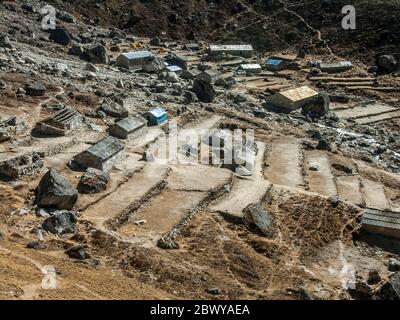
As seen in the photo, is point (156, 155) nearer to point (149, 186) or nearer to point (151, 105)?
point (149, 186)

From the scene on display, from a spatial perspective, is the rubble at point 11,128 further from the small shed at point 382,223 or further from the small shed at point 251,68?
the small shed at point 251,68

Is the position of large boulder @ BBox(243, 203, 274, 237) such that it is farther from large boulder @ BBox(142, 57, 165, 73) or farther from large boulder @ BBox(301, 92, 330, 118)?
large boulder @ BBox(142, 57, 165, 73)

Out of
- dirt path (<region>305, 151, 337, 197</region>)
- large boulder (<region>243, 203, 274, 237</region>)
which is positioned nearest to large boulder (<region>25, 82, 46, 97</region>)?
dirt path (<region>305, 151, 337, 197</region>)

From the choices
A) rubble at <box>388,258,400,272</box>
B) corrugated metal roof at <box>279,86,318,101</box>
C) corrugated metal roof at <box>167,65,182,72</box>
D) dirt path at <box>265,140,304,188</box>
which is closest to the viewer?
rubble at <box>388,258,400,272</box>

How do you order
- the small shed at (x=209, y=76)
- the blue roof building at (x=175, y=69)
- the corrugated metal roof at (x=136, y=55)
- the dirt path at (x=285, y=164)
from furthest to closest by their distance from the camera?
the blue roof building at (x=175, y=69), the corrugated metal roof at (x=136, y=55), the small shed at (x=209, y=76), the dirt path at (x=285, y=164)

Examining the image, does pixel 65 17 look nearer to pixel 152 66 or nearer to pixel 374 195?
pixel 152 66

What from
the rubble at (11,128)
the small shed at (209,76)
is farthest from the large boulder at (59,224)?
the small shed at (209,76)

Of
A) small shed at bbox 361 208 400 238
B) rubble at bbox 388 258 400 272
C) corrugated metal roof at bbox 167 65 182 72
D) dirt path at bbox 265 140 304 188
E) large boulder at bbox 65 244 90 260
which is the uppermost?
corrugated metal roof at bbox 167 65 182 72
